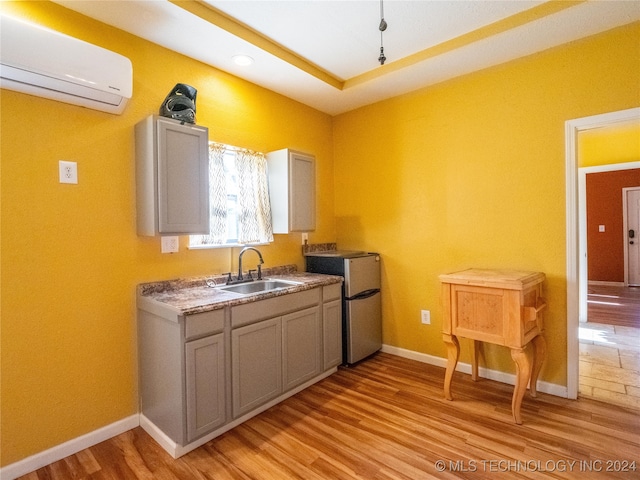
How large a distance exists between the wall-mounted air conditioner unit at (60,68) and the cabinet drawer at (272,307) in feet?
4.72

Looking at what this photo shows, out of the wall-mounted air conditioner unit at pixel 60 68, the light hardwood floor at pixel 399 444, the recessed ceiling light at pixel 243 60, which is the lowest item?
the light hardwood floor at pixel 399 444

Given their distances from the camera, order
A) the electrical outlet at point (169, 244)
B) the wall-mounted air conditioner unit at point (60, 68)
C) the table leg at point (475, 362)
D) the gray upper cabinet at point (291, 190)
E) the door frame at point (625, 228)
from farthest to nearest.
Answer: the door frame at point (625, 228)
the gray upper cabinet at point (291, 190)
the table leg at point (475, 362)
the electrical outlet at point (169, 244)
the wall-mounted air conditioner unit at point (60, 68)

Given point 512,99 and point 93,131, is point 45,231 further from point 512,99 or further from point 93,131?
point 512,99

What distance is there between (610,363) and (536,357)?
1107mm

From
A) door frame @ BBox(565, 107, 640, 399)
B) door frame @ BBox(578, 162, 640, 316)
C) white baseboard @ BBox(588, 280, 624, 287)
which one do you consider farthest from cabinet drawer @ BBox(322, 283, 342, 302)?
white baseboard @ BBox(588, 280, 624, 287)

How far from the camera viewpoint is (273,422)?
7.02ft

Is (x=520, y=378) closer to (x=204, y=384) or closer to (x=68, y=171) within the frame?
(x=204, y=384)

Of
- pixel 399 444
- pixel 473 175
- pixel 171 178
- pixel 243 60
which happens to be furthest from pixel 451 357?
pixel 243 60

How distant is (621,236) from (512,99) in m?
5.70

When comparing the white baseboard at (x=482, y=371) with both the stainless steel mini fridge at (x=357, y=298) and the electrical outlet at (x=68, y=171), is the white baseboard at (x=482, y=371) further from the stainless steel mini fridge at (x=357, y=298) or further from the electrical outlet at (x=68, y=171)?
the electrical outlet at (x=68, y=171)

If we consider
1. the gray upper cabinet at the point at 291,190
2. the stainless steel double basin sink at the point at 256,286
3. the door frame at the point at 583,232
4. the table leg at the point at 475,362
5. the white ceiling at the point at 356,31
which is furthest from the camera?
the door frame at the point at 583,232

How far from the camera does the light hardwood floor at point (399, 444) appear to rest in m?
1.68

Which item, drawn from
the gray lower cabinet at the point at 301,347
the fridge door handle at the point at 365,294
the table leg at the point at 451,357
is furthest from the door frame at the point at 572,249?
the gray lower cabinet at the point at 301,347

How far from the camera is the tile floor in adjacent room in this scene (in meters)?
2.37
